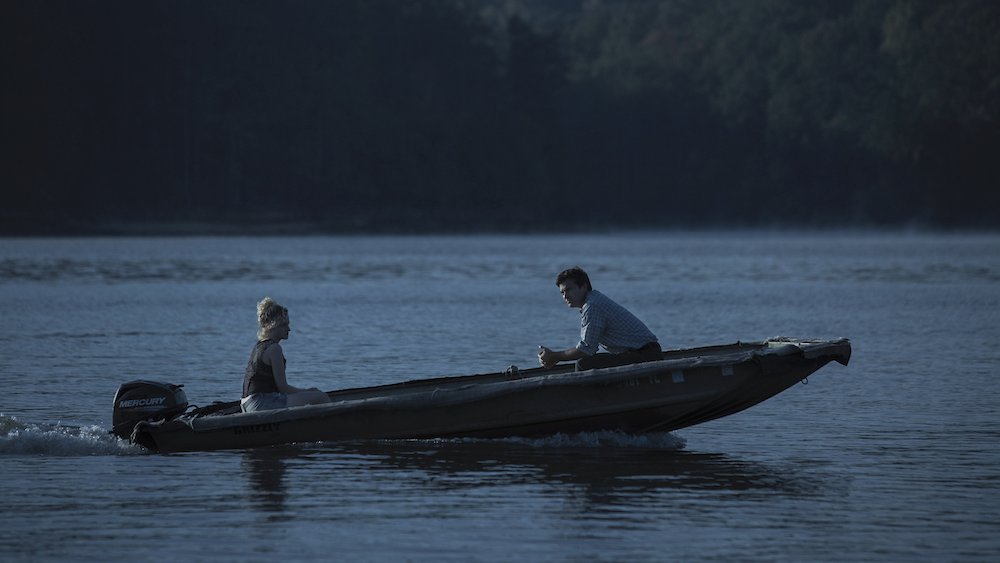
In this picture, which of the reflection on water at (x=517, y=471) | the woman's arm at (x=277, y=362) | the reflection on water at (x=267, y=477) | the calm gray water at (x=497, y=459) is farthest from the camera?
the woman's arm at (x=277, y=362)

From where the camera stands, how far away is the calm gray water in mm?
11914

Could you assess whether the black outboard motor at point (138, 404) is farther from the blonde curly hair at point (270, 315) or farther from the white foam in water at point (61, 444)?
the blonde curly hair at point (270, 315)

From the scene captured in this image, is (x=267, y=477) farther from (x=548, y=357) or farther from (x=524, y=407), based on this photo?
(x=548, y=357)

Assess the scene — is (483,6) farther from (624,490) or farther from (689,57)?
(624,490)

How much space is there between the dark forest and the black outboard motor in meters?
77.4

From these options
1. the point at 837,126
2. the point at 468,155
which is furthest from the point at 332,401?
the point at 837,126

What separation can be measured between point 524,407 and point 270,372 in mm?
2315

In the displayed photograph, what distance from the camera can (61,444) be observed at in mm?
16219

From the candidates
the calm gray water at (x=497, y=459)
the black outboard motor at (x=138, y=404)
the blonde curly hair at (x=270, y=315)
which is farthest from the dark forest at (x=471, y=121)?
the blonde curly hair at (x=270, y=315)

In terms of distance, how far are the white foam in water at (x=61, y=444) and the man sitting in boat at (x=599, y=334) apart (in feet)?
13.3

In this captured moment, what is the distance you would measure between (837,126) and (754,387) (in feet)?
357

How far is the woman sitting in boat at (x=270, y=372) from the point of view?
15.1 meters

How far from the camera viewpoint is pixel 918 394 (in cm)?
2084

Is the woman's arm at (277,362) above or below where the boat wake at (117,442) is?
above
